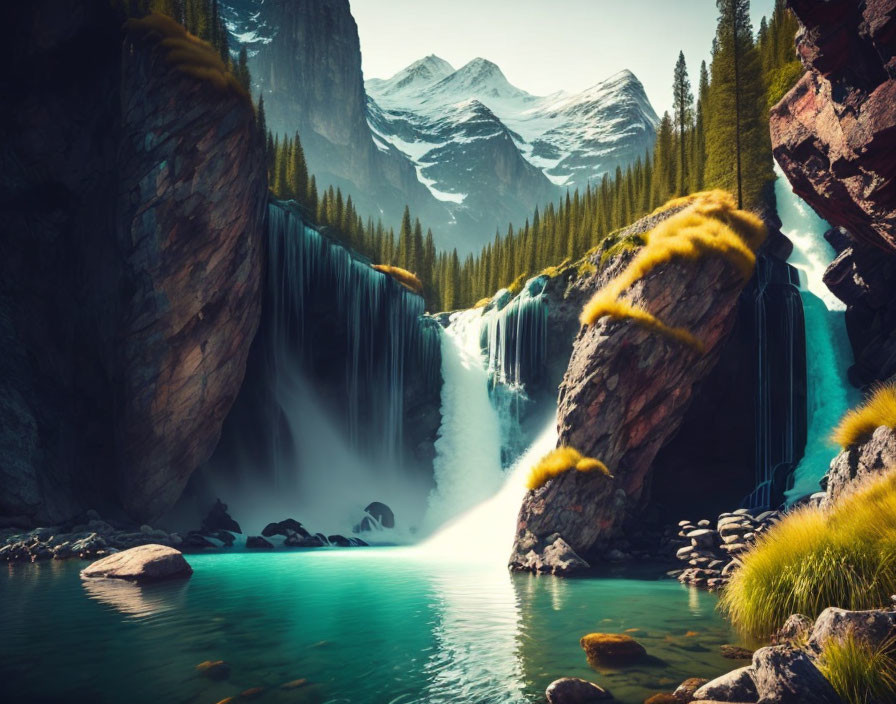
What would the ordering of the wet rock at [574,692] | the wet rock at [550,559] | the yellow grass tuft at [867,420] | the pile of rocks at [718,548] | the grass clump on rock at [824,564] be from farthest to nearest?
the wet rock at [550,559] → the pile of rocks at [718,548] → the yellow grass tuft at [867,420] → the grass clump on rock at [824,564] → the wet rock at [574,692]

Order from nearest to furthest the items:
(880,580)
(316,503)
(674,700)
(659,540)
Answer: (674,700) < (880,580) < (659,540) < (316,503)

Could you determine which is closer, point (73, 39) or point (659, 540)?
point (659, 540)

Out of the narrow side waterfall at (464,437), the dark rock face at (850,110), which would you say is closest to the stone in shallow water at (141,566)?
the narrow side waterfall at (464,437)

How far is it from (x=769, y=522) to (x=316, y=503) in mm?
27933

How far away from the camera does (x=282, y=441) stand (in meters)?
39.4

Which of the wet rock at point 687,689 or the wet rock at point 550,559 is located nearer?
the wet rock at point 687,689

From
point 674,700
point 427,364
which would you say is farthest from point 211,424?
point 674,700

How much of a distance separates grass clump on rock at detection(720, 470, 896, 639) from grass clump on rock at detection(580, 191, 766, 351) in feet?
49.0

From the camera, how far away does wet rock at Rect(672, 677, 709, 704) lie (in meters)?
6.81

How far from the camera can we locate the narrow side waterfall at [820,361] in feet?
82.9

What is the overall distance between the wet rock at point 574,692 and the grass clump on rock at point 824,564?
3.36 meters

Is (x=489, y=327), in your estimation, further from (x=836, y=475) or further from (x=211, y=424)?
(x=836, y=475)

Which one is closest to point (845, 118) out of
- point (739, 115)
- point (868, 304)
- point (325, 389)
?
point (868, 304)

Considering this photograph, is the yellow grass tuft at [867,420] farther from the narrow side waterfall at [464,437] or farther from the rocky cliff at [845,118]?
the narrow side waterfall at [464,437]
